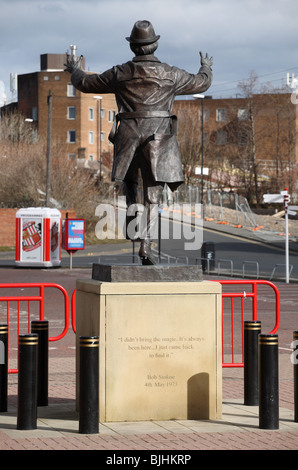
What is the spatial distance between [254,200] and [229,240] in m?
29.7

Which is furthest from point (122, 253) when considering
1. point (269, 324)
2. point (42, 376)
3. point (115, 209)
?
point (42, 376)

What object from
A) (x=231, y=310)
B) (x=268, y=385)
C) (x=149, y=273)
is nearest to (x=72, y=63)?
(x=149, y=273)

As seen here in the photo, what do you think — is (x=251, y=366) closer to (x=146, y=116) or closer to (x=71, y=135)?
(x=146, y=116)

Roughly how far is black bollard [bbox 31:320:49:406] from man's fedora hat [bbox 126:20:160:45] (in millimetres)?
3184

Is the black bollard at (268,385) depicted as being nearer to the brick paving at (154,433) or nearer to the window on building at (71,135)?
the brick paving at (154,433)

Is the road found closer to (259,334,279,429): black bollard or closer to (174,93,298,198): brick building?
(259,334,279,429): black bollard

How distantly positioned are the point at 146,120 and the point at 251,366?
9.58ft

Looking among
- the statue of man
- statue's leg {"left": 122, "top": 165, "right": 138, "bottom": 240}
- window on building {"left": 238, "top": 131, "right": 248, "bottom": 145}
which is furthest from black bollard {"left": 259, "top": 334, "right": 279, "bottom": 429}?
window on building {"left": 238, "top": 131, "right": 248, "bottom": 145}

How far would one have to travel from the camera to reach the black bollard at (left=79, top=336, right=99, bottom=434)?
8062mm

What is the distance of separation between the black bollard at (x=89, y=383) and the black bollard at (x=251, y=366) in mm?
2287

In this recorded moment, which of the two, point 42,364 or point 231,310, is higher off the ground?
point 231,310

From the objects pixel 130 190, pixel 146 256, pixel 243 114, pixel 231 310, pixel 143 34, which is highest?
pixel 243 114

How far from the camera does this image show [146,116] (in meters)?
9.30

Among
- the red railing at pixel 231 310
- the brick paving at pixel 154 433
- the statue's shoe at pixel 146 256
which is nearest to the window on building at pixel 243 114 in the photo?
the red railing at pixel 231 310
